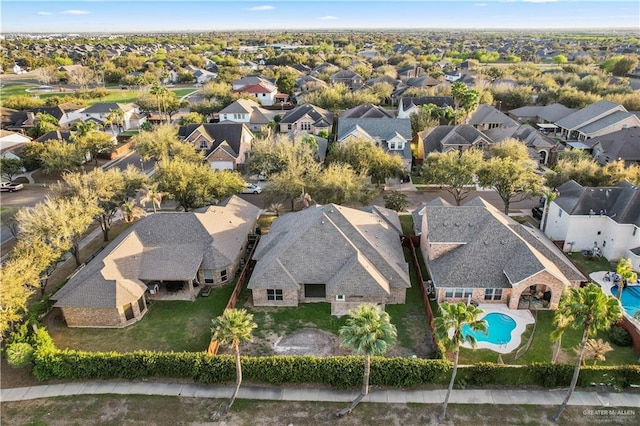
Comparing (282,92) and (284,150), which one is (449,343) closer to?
(284,150)

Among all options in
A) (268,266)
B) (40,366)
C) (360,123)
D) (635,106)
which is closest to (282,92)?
(360,123)

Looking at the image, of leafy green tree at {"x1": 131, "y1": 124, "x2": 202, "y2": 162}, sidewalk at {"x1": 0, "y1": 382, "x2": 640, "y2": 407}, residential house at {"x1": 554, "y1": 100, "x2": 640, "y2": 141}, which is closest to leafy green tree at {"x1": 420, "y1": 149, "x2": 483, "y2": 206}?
sidewalk at {"x1": 0, "y1": 382, "x2": 640, "y2": 407}

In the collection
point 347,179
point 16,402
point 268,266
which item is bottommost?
point 16,402

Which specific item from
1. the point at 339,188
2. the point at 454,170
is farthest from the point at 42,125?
the point at 454,170

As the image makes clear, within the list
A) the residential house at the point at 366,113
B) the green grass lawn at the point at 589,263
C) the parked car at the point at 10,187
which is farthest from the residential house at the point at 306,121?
the green grass lawn at the point at 589,263

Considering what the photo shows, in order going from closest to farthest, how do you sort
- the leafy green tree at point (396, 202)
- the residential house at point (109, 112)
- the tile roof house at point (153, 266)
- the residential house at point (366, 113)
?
the tile roof house at point (153, 266) → the leafy green tree at point (396, 202) → the residential house at point (366, 113) → the residential house at point (109, 112)

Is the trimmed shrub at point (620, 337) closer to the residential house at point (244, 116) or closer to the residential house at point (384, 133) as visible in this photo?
the residential house at point (384, 133)
